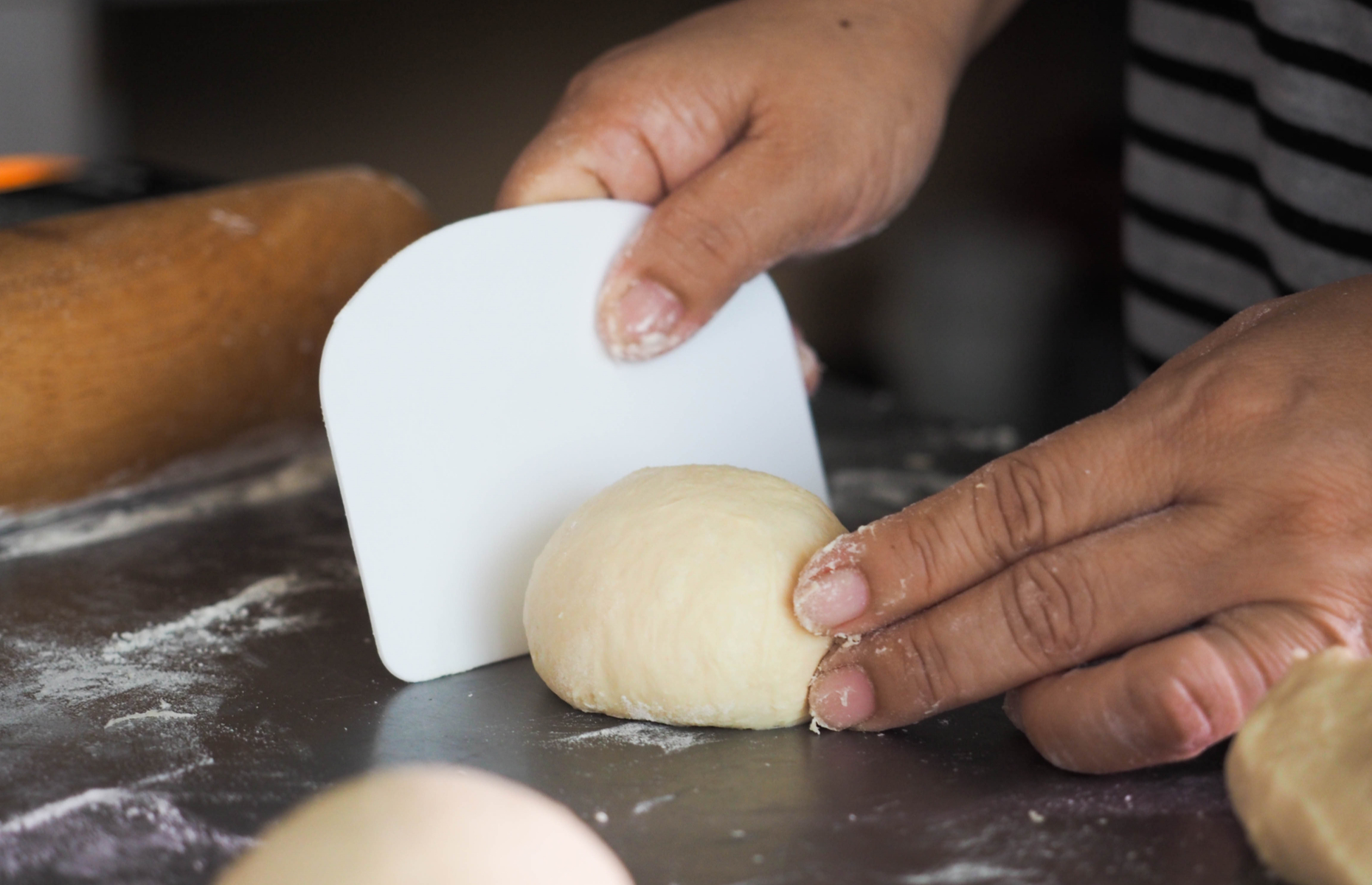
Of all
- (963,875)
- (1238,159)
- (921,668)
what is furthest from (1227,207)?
(963,875)

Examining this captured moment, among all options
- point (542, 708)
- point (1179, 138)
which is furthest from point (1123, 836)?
point (1179, 138)

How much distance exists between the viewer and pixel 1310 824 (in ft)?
2.08

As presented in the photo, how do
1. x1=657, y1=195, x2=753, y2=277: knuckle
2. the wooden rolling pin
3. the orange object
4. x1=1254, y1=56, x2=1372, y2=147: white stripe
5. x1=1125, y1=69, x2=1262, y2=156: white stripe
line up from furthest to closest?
the orange object → x1=1125, y1=69, x2=1262, y2=156: white stripe → the wooden rolling pin → x1=1254, y1=56, x2=1372, y2=147: white stripe → x1=657, y1=195, x2=753, y2=277: knuckle

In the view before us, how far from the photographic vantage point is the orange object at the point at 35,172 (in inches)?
83.4

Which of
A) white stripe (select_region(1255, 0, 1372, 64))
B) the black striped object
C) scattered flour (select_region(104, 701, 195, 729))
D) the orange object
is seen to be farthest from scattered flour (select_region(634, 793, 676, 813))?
the orange object

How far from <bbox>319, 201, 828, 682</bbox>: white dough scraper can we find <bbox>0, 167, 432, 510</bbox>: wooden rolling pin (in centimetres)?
52

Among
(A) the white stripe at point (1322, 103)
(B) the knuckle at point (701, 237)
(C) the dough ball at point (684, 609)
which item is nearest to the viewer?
(C) the dough ball at point (684, 609)

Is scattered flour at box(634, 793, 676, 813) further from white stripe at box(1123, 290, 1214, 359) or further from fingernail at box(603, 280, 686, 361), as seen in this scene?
white stripe at box(1123, 290, 1214, 359)

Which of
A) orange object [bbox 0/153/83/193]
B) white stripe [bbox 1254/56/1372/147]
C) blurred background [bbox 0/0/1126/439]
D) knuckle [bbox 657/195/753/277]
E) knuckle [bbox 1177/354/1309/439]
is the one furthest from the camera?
blurred background [bbox 0/0/1126/439]

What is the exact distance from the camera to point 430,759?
32.4 inches

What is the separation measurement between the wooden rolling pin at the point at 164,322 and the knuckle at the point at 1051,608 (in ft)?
3.33

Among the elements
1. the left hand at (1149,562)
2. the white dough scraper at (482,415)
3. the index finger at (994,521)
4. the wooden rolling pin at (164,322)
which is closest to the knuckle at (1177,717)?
the left hand at (1149,562)

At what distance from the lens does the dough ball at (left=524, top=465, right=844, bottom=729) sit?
0.83 metres

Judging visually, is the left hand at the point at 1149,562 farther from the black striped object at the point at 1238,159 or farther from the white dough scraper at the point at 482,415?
the black striped object at the point at 1238,159
